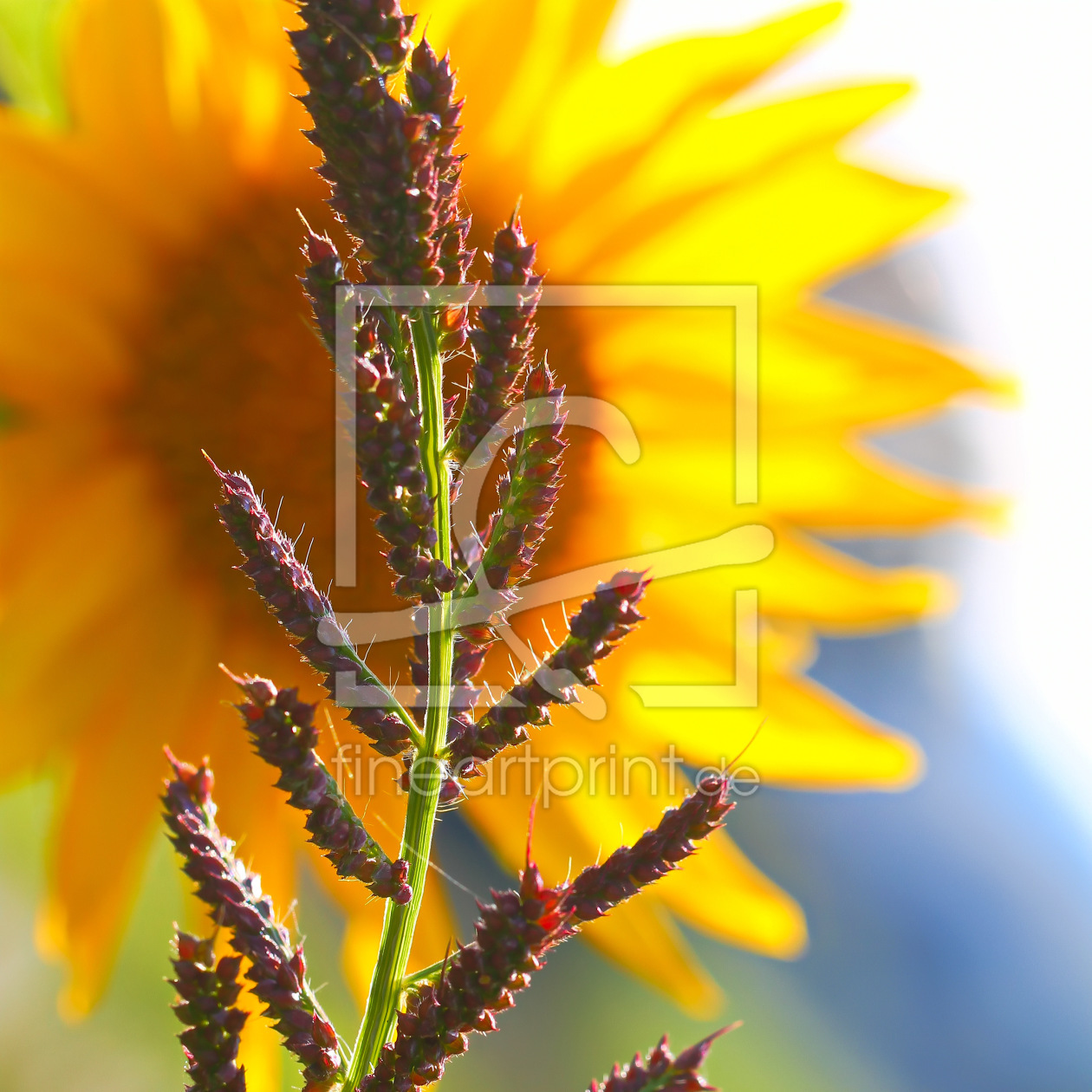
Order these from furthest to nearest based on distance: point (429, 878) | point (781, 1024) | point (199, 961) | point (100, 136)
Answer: point (781, 1024)
point (429, 878)
point (100, 136)
point (199, 961)

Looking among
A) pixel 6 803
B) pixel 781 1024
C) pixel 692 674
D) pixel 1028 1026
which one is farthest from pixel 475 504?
pixel 1028 1026

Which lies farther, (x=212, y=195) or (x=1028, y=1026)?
(x=1028, y=1026)

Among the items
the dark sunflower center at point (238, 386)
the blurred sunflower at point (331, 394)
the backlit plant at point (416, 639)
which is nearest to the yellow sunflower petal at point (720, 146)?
the blurred sunflower at point (331, 394)

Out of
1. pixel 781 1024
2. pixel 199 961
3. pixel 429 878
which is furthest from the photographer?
pixel 781 1024

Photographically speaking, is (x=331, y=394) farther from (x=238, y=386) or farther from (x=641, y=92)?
(x=641, y=92)

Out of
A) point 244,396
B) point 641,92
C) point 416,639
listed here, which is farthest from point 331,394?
point 416,639

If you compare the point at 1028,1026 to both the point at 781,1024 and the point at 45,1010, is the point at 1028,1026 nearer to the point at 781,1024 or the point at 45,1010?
the point at 781,1024

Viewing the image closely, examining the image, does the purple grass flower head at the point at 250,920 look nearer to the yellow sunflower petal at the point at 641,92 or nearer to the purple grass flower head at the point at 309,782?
the purple grass flower head at the point at 309,782
